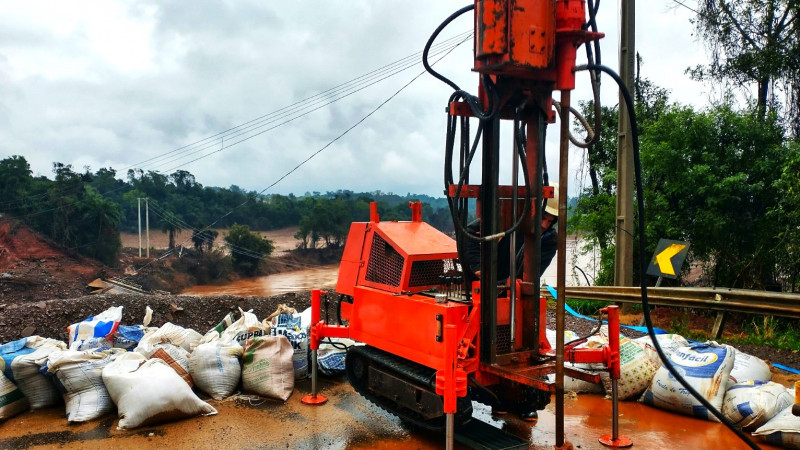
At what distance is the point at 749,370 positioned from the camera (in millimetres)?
4938

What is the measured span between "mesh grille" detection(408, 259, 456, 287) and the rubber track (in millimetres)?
564

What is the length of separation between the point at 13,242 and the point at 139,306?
35.7 meters

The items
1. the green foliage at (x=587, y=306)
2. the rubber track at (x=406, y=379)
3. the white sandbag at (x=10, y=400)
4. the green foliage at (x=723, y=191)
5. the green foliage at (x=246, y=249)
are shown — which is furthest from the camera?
the green foliage at (x=246, y=249)

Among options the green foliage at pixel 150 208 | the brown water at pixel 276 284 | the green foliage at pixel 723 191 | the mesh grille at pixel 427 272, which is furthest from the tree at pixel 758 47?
the brown water at pixel 276 284

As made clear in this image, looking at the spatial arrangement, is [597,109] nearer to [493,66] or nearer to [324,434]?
[493,66]

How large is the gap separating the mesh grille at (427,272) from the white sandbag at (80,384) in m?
2.56

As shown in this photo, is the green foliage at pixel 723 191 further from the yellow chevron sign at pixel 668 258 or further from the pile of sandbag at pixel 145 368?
the pile of sandbag at pixel 145 368

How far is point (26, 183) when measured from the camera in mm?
38562

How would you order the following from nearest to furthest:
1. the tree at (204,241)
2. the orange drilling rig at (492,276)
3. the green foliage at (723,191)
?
the orange drilling rig at (492,276), the green foliage at (723,191), the tree at (204,241)

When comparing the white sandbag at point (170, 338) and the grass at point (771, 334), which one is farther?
the grass at point (771, 334)

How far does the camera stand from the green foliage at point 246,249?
137ft

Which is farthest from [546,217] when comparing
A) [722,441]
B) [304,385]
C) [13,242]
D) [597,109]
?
[13,242]

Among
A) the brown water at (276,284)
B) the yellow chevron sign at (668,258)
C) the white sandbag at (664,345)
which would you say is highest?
the yellow chevron sign at (668,258)

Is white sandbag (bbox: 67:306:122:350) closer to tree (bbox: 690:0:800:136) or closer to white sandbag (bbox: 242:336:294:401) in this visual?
white sandbag (bbox: 242:336:294:401)
